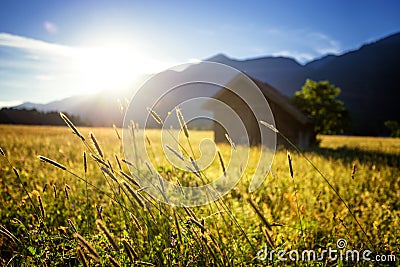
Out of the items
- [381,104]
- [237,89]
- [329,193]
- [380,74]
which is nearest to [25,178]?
[329,193]

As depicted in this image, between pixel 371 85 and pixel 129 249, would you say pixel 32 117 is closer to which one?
pixel 129 249

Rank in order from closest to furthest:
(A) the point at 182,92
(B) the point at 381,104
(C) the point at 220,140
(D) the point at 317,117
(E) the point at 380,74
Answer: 1. (A) the point at 182,92
2. (C) the point at 220,140
3. (D) the point at 317,117
4. (B) the point at 381,104
5. (E) the point at 380,74

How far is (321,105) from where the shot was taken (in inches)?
822

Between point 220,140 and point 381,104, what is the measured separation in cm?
14899

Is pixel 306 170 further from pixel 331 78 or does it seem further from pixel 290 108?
pixel 331 78

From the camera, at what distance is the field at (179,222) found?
145 cm

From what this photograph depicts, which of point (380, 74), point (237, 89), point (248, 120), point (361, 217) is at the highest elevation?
point (380, 74)

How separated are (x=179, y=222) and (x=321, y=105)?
20922 millimetres

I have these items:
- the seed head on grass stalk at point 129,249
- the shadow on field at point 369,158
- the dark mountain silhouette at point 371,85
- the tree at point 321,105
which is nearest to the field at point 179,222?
the seed head on grass stalk at point 129,249

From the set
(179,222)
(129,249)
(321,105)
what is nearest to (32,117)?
(321,105)

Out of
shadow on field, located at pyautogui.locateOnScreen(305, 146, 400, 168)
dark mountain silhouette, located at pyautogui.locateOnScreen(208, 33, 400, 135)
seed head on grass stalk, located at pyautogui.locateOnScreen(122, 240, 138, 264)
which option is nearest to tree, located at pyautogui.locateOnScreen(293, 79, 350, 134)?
shadow on field, located at pyautogui.locateOnScreen(305, 146, 400, 168)

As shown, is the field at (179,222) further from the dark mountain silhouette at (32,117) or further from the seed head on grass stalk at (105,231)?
the dark mountain silhouette at (32,117)

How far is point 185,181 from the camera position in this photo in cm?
438

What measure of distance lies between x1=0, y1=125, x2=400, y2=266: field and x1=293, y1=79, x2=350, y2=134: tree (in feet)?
50.0
